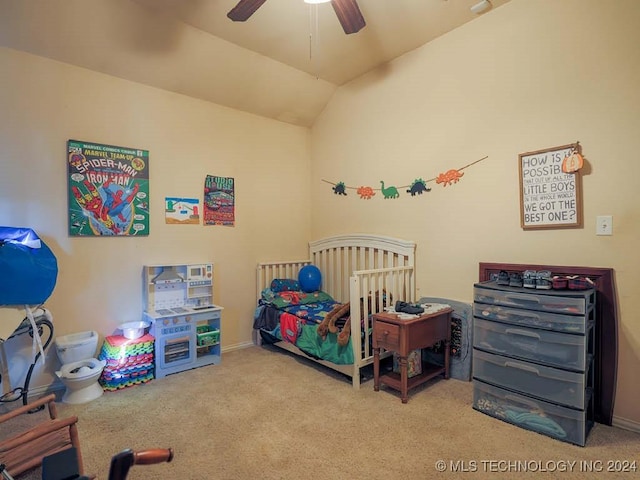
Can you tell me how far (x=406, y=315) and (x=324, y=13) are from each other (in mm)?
2509

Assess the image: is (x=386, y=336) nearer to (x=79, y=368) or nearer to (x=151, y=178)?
(x=79, y=368)

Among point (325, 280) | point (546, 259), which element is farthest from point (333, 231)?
point (546, 259)

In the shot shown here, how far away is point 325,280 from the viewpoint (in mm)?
4086

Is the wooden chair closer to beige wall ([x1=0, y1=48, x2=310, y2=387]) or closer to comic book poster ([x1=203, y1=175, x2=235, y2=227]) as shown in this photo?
beige wall ([x1=0, y1=48, x2=310, y2=387])

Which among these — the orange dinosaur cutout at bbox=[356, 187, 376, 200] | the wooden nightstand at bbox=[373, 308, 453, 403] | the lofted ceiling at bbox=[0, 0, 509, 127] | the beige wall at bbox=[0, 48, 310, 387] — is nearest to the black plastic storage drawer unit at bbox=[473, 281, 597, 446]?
the wooden nightstand at bbox=[373, 308, 453, 403]

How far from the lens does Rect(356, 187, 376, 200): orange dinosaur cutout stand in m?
3.64

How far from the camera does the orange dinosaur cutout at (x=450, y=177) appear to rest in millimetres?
2912

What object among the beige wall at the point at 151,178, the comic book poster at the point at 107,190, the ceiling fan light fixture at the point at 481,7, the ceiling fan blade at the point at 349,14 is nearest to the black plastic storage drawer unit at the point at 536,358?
the ceiling fan blade at the point at 349,14

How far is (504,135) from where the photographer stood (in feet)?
8.59

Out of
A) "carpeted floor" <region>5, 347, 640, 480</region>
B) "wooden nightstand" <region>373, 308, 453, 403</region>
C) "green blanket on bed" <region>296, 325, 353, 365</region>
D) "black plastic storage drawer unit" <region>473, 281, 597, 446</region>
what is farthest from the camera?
"green blanket on bed" <region>296, 325, 353, 365</region>

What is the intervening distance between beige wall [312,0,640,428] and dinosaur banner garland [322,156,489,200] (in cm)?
6

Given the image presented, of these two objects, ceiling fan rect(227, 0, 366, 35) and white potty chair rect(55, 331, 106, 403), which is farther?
white potty chair rect(55, 331, 106, 403)

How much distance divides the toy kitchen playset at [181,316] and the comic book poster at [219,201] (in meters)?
0.51

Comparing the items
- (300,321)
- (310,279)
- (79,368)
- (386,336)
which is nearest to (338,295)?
(310,279)
